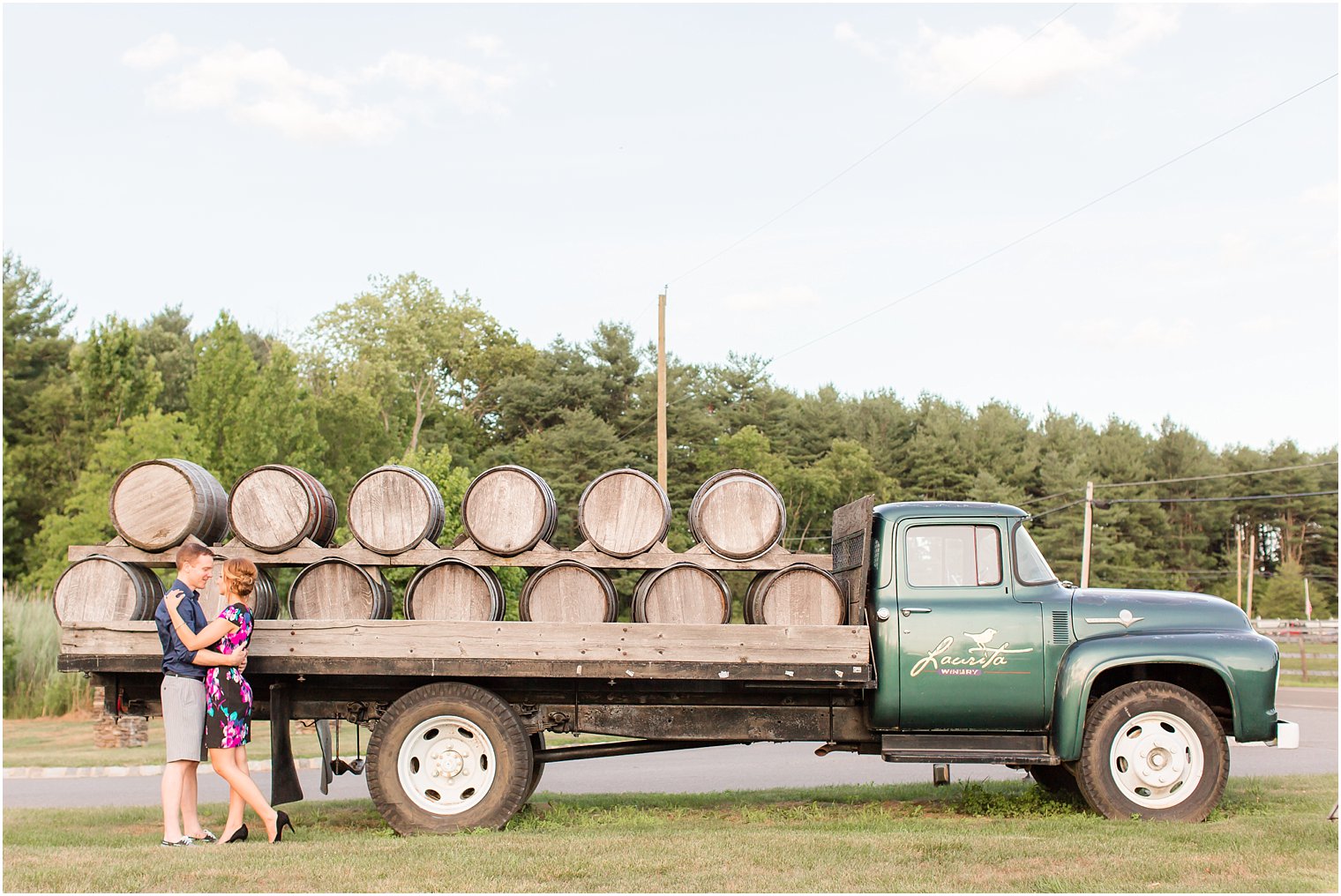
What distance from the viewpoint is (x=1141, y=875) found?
661 centimetres

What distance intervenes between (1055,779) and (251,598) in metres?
5.99

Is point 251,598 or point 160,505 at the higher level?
point 160,505

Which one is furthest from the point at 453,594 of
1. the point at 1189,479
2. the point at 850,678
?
the point at 1189,479

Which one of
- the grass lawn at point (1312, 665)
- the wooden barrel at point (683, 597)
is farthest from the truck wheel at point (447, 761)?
the grass lawn at point (1312, 665)

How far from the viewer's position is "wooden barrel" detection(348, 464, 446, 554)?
28.6 feet

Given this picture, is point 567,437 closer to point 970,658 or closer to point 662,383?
point 662,383

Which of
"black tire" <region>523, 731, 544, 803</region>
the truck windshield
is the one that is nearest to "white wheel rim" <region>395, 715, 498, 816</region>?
"black tire" <region>523, 731, 544, 803</region>

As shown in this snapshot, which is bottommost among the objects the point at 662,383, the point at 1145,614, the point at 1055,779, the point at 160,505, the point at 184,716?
the point at 1055,779

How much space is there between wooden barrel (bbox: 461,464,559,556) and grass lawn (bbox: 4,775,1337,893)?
6.10ft

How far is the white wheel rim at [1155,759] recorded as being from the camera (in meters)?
8.36

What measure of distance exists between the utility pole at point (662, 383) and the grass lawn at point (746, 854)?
56.6 ft

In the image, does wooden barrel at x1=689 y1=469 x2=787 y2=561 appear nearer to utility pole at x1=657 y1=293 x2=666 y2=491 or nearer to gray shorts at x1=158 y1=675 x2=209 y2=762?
gray shorts at x1=158 y1=675 x2=209 y2=762

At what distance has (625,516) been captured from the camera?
28.9 feet

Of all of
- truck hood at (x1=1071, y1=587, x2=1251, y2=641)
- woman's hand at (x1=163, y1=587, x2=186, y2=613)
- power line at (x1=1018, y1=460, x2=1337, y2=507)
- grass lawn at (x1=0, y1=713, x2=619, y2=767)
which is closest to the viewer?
woman's hand at (x1=163, y1=587, x2=186, y2=613)
